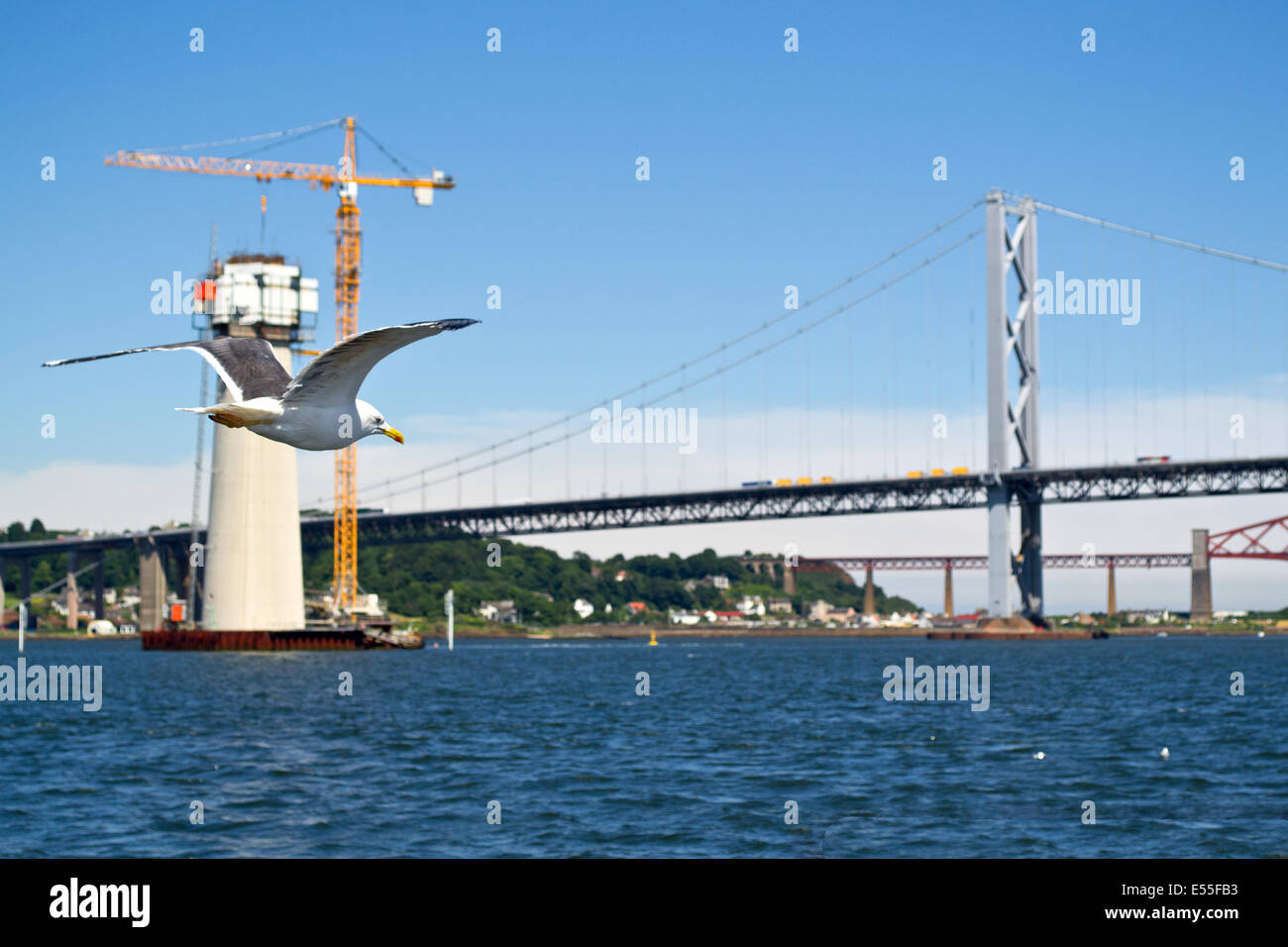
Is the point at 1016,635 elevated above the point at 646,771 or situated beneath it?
situated beneath

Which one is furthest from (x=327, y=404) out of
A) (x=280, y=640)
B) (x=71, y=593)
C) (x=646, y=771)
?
(x=71, y=593)

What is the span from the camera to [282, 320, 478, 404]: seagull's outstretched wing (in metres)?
5.40

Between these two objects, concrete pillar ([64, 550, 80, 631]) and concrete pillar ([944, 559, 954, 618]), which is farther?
concrete pillar ([944, 559, 954, 618])

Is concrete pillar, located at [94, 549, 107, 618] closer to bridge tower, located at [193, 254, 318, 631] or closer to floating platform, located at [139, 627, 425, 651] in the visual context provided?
floating platform, located at [139, 627, 425, 651]

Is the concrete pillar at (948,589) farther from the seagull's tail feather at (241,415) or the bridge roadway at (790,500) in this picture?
the seagull's tail feather at (241,415)

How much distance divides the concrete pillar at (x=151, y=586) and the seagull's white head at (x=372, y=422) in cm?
10421

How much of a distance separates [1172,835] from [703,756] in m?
12.2

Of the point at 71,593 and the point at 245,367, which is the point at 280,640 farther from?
the point at 245,367

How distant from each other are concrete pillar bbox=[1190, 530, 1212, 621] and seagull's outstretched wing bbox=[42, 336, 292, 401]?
16074 centimetres

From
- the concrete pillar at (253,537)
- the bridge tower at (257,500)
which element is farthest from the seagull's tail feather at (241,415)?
the concrete pillar at (253,537)

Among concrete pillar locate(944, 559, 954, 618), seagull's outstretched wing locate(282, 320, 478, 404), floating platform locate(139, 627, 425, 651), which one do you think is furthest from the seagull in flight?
concrete pillar locate(944, 559, 954, 618)

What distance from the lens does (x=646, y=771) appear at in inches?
1162

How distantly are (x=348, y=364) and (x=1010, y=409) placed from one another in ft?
308

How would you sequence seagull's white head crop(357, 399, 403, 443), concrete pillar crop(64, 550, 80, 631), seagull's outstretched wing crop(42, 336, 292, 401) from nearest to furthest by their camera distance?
seagull's white head crop(357, 399, 403, 443) → seagull's outstretched wing crop(42, 336, 292, 401) → concrete pillar crop(64, 550, 80, 631)
